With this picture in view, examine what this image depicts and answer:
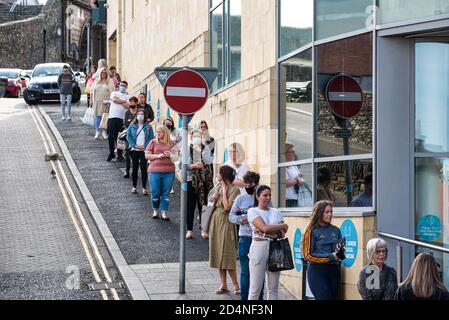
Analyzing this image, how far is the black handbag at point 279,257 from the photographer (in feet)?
38.0

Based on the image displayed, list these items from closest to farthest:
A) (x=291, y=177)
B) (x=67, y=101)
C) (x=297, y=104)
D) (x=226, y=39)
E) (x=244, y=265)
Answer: (x=244, y=265)
(x=297, y=104)
(x=291, y=177)
(x=226, y=39)
(x=67, y=101)

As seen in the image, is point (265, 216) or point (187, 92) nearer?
point (265, 216)

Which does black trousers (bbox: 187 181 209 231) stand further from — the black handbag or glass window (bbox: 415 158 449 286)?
glass window (bbox: 415 158 449 286)

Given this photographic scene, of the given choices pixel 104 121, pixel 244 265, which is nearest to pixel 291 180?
pixel 244 265

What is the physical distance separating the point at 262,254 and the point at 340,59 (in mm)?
2666

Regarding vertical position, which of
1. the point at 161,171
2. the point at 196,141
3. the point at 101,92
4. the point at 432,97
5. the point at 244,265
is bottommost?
the point at 244,265

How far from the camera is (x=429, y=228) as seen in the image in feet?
38.1

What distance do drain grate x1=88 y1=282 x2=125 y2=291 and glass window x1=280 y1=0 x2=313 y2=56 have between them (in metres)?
4.08

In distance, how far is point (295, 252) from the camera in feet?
44.2

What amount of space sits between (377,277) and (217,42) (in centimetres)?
1056

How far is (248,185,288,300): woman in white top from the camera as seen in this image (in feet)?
38.5

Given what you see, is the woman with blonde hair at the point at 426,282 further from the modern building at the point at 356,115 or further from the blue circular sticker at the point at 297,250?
the blue circular sticker at the point at 297,250

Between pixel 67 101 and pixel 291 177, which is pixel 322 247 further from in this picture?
pixel 67 101
